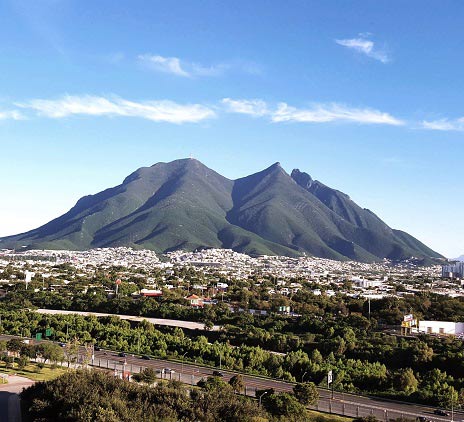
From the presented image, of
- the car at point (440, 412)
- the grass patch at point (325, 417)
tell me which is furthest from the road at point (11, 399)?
the car at point (440, 412)

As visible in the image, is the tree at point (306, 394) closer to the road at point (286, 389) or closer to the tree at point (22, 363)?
the road at point (286, 389)

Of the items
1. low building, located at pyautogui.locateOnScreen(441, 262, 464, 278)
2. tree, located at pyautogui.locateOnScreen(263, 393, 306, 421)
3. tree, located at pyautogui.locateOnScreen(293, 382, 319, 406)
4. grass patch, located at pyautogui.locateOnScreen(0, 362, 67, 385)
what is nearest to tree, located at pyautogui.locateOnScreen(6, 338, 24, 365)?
grass patch, located at pyautogui.locateOnScreen(0, 362, 67, 385)

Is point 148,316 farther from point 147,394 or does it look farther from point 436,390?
point 147,394

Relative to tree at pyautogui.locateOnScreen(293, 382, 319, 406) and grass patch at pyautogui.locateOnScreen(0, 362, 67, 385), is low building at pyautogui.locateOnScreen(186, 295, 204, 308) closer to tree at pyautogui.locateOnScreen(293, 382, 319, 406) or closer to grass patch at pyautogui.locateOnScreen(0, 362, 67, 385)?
grass patch at pyautogui.locateOnScreen(0, 362, 67, 385)

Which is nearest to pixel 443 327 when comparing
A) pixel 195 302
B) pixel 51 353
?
pixel 195 302

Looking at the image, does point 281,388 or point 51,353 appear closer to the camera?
point 281,388

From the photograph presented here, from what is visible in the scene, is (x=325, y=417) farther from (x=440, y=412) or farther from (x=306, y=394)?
(x=440, y=412)
